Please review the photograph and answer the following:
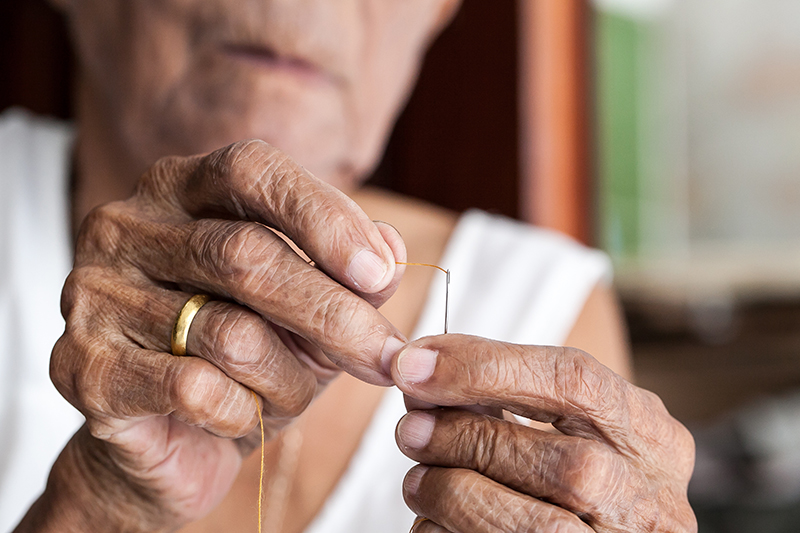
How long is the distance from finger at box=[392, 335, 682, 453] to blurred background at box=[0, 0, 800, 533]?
46.1 inches

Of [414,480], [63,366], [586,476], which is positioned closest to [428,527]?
[414,480]

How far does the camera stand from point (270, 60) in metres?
0.92

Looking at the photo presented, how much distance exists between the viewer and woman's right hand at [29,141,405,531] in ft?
1.68

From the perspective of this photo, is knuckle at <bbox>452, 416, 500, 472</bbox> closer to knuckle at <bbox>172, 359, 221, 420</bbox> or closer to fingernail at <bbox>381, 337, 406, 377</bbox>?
fingernail at <bbox>381, 337, 406, 377</bbox>

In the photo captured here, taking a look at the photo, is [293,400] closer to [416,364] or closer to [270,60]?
[416,364]

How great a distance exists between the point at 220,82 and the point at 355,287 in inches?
20.9

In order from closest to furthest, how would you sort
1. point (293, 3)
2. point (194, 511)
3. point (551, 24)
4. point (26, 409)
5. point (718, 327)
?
1. point (194, 511)
2. point (293, 3)
3. point (26, 409)
4. point (551, 24)
5. point (718, 327)

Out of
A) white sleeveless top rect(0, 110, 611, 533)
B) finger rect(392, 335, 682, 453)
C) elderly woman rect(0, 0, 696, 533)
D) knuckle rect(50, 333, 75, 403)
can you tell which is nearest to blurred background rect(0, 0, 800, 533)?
white sleeveless top rect(0, 110, 611, 533)

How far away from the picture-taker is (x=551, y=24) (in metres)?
1.70

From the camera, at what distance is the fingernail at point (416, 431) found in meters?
0.55

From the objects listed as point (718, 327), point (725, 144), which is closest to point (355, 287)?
point (718, 327)

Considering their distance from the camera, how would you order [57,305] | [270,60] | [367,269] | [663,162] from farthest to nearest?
1. [663,162]
2. [57,305]
3. [270,60]
4. [367,269]

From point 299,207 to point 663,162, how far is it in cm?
296

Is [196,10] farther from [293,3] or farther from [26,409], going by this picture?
[26,409]
